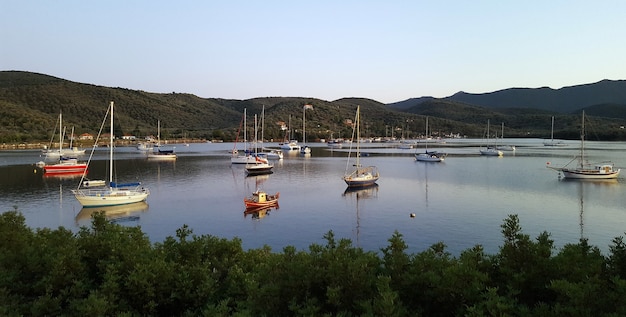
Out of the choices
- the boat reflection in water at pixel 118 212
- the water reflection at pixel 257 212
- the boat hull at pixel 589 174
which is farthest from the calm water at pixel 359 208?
the boat hull at pixel 589 174

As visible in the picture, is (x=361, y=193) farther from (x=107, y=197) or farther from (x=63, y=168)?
(x=63, y=168)

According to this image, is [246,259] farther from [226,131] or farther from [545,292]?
[226,131]

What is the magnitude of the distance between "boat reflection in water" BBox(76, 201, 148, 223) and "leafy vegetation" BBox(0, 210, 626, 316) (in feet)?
65.6

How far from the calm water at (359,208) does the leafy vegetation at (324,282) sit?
12.7 meters

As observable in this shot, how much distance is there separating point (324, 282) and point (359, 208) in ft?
83.9

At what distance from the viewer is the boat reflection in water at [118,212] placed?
2784cm

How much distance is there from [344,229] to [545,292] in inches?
747

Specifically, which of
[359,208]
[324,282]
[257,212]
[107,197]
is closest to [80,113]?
[107,197]

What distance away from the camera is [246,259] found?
941 cm

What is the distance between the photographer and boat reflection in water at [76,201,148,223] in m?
27.8

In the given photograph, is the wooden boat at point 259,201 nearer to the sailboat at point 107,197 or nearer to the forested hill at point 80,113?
the sailboat at point 107,197

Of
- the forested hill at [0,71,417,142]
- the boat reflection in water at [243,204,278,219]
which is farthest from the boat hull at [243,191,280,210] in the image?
the forested hill at [0,71,417,142]

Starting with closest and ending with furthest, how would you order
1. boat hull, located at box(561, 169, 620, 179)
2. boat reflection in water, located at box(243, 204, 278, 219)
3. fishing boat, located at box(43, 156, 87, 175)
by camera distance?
1. boat reflection in water, located at box(243, 204, 278, 219)
2. boat hull, located at box(561, 169, 620, 179)
3. fishing boat, located at box(43, 156, 87, 175)

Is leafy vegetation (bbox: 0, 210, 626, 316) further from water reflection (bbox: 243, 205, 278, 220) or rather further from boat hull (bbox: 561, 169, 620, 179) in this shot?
boat hull (bbox: 561, 169, 620, 179)
